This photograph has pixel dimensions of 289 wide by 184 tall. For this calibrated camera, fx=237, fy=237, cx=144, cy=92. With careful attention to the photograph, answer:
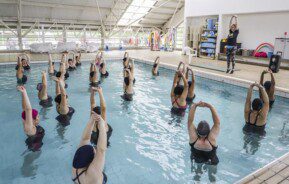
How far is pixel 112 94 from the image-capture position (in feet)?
26.7

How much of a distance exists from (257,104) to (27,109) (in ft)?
12.6

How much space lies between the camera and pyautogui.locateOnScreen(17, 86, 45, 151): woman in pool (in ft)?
11.3

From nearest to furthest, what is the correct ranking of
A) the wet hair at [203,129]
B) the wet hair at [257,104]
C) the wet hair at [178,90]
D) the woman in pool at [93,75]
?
the wet hair at [203,129], the wet hair at [257,104], the wet hair at [178,90], the woman in pool at [93,75]

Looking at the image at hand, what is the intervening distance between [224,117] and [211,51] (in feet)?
34.8

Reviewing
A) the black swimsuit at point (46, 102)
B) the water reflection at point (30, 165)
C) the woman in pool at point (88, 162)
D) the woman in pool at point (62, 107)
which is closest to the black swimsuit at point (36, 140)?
the water reflection at point (30, 165)

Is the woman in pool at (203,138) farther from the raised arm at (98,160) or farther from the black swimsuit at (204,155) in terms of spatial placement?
the raised arm at (98,160)

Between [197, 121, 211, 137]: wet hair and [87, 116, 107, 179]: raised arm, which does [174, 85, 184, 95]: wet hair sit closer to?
[197, 121, 211, 137]: wet hair

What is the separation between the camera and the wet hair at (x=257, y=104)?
13.9 feet

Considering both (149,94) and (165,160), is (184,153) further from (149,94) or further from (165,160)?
(149,94)

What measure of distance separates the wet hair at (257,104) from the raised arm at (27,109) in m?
3.77

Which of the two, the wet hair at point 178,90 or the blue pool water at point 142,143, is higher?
the wet hair at point 178,90

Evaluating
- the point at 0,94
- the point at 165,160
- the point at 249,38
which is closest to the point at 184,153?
the point at 165,160

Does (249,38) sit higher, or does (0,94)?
(249,38)

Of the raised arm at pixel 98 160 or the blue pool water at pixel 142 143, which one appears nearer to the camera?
the raised arm at pixel 98 160
